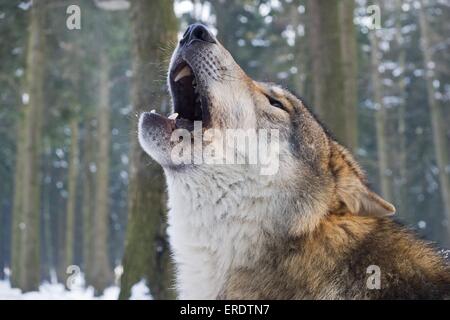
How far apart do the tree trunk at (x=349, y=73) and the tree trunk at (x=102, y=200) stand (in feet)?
31.6

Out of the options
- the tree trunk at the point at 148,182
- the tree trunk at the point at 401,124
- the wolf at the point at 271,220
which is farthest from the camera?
the tree trunk at the point at 401,124

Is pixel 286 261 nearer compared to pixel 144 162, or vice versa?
pixel 286 261

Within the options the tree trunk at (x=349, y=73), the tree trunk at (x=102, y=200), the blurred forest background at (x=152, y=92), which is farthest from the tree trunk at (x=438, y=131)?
the tree trunk at (x=102, y=200)

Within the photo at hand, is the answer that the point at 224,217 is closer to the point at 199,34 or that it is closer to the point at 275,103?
the point at 275,103

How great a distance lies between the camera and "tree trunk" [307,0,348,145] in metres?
8.75

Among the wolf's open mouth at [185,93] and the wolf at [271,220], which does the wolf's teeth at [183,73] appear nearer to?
the wolf's open mouth at [185,93]

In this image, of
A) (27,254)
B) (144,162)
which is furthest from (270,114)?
(27,254)

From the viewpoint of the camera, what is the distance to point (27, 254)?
13.0 metres

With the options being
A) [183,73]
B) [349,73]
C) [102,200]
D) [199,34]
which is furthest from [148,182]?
[102,200]

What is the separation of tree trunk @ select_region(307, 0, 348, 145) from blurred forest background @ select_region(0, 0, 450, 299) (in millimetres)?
20

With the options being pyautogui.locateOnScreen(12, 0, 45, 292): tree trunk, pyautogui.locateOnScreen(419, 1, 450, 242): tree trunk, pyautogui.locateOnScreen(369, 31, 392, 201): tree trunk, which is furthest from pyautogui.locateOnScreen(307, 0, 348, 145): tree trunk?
pyautogui.locateOnScreen(419, 1, 450, 242): tree trunk

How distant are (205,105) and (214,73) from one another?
8.7 inches

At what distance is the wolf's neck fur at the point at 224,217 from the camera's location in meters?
3.38
